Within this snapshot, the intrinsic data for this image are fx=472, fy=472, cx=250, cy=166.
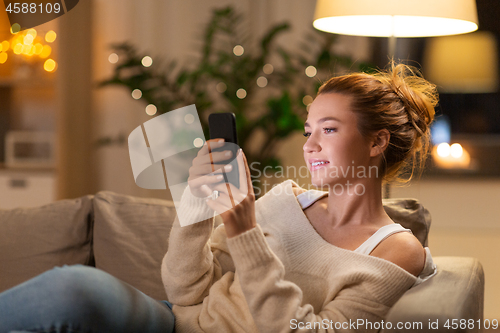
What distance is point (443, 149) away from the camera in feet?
8.33

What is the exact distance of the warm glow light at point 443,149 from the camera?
2525mm

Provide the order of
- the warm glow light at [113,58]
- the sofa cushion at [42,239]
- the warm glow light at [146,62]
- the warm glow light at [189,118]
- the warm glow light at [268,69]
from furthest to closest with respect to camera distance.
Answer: the warm glow light at [113,58] → the warm glow light at [268,69] → the warm glow light at [146,62] → the warm glow light at [189,118] → the sofa cushion at [42,239]

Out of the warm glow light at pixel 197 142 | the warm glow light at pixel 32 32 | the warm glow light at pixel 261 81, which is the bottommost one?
the warm glow light at pixel 197 142

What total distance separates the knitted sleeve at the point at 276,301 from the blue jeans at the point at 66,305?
0.23 m

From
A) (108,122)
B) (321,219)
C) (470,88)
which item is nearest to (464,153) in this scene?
(470,88)

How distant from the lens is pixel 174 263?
105cm

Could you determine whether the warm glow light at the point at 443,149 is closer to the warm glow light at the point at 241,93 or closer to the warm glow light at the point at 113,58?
the warm glow light at the point at 241,93

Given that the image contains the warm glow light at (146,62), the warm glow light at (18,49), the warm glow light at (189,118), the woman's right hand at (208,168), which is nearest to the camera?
the woman's right hand at (208,168)

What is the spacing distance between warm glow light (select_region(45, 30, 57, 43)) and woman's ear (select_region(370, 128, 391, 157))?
2.18 metres

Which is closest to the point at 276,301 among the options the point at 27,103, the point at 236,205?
the point at 236,205

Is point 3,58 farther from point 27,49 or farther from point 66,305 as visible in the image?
point 66,305

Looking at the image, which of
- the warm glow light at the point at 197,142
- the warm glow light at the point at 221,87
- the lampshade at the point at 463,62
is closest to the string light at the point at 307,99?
the warm glow light at the point at 221,87

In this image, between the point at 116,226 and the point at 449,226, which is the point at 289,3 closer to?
the point at 449,226

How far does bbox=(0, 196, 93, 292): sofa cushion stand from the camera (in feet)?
4.33
